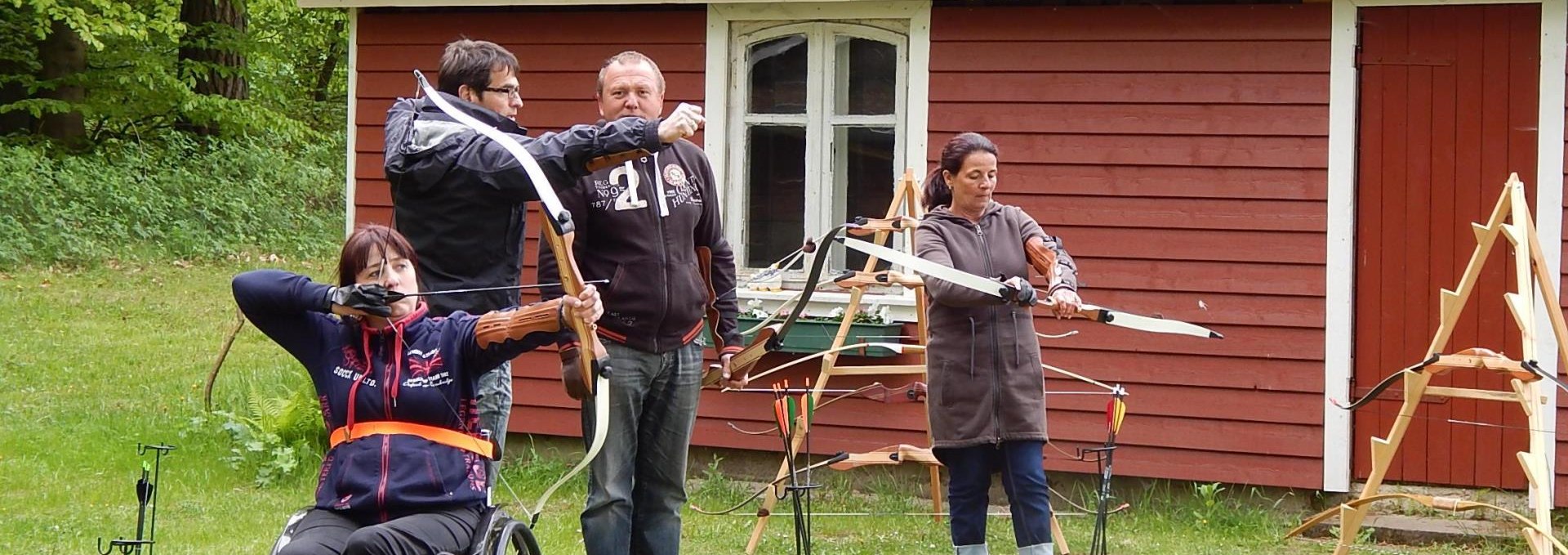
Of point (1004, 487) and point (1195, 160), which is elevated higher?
point (1195, 160)

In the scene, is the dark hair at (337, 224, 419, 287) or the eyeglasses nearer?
the dark hair at (337, 224, 419, 287)

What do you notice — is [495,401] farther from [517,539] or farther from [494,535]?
[494,535]

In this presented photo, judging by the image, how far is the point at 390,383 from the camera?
10.4ft

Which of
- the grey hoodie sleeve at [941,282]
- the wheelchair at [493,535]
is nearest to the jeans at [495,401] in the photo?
the wheelchair at [493,535]

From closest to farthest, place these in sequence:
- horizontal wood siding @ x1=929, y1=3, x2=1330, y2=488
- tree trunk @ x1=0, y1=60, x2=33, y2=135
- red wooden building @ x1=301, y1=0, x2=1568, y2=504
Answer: red wooden building @ x1=301, y1=0, x2=1568, y2=504 → horizontal wood siding @ x1=929, y1=3, x2=1330, y2=488 → tree trunk @ x1=0, y1=60, x2=33, y2=135

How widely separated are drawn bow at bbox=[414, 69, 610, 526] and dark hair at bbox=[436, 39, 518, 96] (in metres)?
0.14

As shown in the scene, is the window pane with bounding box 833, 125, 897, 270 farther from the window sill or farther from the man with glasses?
the man with glasses

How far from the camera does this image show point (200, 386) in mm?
9164

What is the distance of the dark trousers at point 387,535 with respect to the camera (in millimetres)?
2959

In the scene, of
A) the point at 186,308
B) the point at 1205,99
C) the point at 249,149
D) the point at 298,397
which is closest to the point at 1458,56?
the point at 1205,99

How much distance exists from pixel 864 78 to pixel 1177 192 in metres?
1.25

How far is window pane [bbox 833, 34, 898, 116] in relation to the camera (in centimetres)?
621

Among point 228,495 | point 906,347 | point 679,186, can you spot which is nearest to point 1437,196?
point 906,347

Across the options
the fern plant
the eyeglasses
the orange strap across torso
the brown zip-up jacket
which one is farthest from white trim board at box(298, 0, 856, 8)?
the orange strap across torso
